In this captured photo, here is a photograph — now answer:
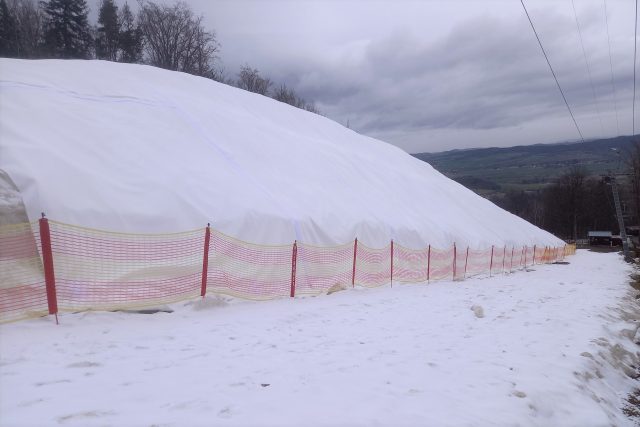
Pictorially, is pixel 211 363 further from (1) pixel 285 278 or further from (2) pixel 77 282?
(1) pixel 285 278

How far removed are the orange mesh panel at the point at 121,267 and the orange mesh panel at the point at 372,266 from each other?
5.62m

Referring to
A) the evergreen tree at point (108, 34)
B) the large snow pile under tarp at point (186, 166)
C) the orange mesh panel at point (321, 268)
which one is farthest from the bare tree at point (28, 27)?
the orange mesh panel at point (321, 268)

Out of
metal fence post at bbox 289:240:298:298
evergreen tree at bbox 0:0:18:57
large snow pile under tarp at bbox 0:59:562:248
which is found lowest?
metal fence post at bbox 289:240:298:298

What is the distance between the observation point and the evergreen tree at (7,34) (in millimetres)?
42375

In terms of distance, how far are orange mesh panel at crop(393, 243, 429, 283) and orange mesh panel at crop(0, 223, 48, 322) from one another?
10.8m

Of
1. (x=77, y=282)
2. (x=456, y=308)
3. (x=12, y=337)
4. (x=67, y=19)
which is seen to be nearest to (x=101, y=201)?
(x=77, y=282)

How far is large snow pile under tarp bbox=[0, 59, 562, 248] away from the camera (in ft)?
32.6

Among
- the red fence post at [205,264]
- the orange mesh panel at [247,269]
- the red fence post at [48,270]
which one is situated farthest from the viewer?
the orange mesh panel at [247,269]

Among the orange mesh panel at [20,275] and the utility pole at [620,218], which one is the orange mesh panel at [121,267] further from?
the utility pole at [620,218]

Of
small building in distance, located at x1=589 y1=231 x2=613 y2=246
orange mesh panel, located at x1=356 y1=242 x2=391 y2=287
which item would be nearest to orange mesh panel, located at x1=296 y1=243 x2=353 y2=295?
orange mesh panel, located at x1=356 y1=242 x2=391 y2=287

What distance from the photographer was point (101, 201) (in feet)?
32.1

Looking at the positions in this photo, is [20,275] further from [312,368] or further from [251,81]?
[251,81]

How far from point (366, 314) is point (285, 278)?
118 inches

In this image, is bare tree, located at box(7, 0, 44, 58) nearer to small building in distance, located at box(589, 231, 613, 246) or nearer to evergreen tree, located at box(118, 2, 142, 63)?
evergreen tree, located at box(118, 2, 142, 63)
